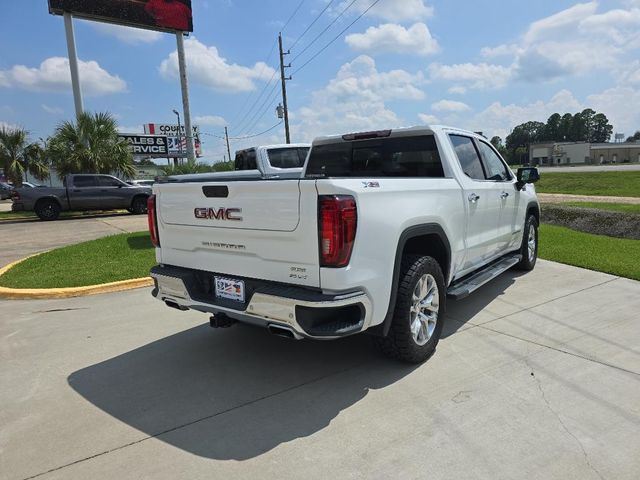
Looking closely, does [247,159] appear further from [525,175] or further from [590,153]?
[590,153]

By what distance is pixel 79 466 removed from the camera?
259 centimetres

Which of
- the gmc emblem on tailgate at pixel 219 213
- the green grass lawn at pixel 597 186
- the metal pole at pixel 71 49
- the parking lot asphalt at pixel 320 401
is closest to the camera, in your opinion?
the parking lot asphalt at pixel 320 401

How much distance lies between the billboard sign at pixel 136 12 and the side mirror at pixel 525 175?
26.7m

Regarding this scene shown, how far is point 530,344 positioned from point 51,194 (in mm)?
18040

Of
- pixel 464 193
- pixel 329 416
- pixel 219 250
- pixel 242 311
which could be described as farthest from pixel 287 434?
pixel 464 193

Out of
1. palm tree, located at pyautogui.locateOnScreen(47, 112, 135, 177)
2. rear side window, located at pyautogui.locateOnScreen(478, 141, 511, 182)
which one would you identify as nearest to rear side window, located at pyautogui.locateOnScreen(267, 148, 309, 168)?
rear side window, located at pyautogui.locateOnScreen(478, 141, 511, 182)

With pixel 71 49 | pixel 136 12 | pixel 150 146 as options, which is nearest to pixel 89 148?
pixel 71 49

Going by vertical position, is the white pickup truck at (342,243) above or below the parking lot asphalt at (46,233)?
above

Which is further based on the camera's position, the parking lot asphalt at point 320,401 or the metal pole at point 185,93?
the metal pole at point 185,93

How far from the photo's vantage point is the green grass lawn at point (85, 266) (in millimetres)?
6559

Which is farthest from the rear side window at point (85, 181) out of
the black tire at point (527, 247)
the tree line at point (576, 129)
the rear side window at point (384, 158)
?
the tree line at point (576, 129)

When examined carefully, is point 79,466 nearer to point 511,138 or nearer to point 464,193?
point 464,193

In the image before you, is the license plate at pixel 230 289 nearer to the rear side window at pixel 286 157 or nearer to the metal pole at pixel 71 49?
the rear side window at pixel 286 157

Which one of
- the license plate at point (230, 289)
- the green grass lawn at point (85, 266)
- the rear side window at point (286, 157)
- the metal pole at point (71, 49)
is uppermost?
the metal pole at point (71, 49)
